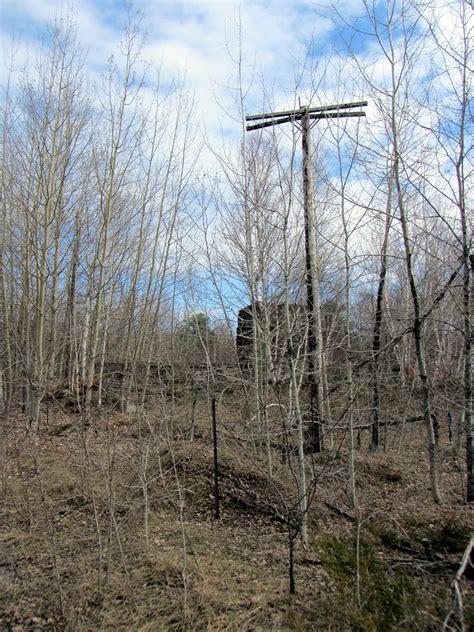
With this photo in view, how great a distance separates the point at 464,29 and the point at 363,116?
146 centimetres

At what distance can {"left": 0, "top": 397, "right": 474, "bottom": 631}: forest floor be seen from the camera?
117 inches

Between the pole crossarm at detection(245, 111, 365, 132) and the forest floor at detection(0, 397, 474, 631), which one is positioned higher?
the pole crossarm at detection(245, 111, 365, 132)

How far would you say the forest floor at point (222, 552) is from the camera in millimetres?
2980

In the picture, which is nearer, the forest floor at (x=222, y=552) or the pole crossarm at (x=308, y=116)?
the forest floor at (x=222, y=552)

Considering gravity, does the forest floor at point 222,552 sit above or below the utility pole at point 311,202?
below

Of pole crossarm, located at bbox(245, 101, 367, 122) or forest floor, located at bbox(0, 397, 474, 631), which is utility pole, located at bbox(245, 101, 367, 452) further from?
forest floor, located at bbox(0, 397, 474, 631)

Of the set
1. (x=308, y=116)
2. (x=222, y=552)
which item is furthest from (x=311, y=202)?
(x=222, y=552)

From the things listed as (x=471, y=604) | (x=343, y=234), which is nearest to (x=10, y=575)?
(x=471, y=604)

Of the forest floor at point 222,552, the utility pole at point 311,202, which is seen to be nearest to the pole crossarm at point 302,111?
the utility pole at point 311,202

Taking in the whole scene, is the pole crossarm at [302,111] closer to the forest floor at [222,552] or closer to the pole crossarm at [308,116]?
the pole crossarm at [308,116]

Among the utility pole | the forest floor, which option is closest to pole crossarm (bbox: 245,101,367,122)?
the utility pole

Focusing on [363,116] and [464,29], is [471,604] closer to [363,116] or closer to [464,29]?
[363,116]

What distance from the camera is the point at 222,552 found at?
4324 millimetres

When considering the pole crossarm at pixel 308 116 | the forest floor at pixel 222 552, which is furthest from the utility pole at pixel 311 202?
the forest floor at pixel 222 552
